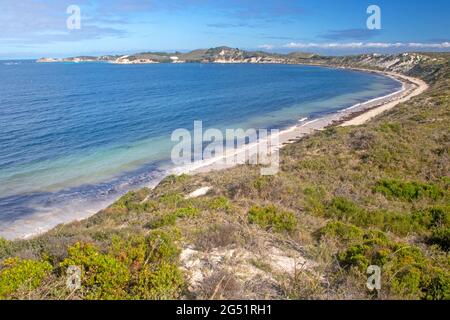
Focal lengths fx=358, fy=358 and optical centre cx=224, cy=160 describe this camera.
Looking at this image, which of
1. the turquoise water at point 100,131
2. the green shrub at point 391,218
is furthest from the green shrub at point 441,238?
the turquoise water at point 100,131

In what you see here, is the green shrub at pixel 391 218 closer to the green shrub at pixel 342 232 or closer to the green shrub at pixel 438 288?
the green shrub at pixel 342 232

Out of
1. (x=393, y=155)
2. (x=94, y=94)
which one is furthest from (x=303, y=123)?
(x=94, y=94)

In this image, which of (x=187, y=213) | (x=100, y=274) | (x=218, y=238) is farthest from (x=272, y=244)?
(x=100, y=274)

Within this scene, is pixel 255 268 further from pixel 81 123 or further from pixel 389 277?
pixel 81 123

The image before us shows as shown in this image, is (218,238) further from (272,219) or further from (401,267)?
(401,267)

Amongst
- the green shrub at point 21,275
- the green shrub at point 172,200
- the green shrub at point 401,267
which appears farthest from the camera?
the green shrub at point 172,200

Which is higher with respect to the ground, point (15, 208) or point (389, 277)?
point (389, 277)
